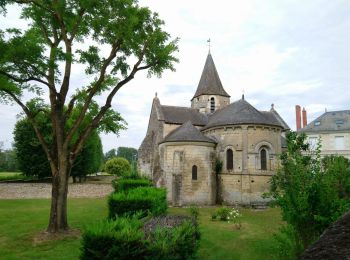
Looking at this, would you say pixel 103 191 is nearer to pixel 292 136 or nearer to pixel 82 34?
pixel 82 34

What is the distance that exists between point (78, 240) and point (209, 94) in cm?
2380

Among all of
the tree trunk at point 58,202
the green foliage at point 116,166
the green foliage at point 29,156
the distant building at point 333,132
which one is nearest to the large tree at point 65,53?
the tree trunk at point 58,202

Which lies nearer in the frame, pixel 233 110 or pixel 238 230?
pixel 238 230

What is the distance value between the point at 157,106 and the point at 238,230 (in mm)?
17839

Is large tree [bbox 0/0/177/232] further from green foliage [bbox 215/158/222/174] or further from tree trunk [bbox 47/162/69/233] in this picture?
green foliage [bbox 215/158/222/174]

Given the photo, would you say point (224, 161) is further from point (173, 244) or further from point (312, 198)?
point (173, 244)

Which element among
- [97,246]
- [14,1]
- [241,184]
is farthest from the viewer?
[241,184]

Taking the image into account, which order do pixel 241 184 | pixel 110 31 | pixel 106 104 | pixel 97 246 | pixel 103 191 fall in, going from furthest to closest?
pixel 103 191 < pixel 241 184 < pixel 106 104 < pixel 110 31 < pixel 97 246

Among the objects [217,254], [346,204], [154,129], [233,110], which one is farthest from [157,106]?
[346,204]

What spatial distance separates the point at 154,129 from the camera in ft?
103

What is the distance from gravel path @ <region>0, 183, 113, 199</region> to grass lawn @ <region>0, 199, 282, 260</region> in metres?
7.38

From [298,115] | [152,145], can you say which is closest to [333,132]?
[298,115]

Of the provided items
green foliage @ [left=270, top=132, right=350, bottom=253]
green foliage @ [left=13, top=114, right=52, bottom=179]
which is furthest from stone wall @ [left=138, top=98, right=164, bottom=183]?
green foliage @ [left=270, top=132, right=350, bottom=253]

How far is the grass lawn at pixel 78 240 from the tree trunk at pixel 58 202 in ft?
2.95
